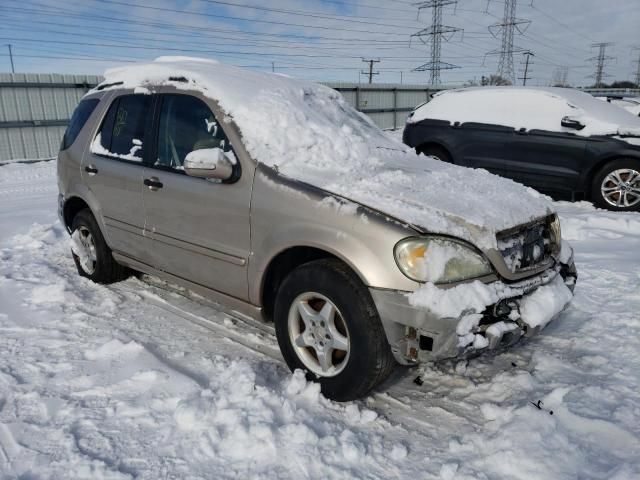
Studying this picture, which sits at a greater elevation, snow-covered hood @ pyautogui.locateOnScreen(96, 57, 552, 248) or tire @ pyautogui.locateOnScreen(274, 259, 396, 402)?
snow-covered hood @ pyautogui.locateOnScreen(96, 57, 552, 248)

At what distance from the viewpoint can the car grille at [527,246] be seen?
268 cm

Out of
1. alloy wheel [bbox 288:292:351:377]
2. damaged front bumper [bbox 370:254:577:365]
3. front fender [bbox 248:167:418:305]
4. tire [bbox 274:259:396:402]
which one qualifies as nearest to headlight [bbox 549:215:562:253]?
damaged front bumper [bbox 370:254:577:365]

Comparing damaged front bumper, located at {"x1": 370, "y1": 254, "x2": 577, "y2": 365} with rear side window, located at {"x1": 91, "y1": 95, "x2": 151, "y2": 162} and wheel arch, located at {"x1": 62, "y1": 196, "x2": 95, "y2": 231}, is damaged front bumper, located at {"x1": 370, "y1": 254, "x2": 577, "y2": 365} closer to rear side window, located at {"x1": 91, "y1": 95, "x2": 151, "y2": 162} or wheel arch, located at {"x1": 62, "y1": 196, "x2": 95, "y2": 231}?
rear side window, located at {"x1": 91, "y1": 95, "x2": 151, "y2": 162}

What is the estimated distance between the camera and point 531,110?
7617 mm

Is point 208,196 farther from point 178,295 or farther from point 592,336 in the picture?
point 592,336

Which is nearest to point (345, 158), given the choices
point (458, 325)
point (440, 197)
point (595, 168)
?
point (440, 197)

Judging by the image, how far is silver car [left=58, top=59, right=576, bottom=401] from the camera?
2.47 meters

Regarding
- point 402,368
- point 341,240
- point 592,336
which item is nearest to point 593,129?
point 592,336

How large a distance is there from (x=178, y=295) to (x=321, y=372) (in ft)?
6.31

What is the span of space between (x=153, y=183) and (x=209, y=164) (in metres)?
0.79

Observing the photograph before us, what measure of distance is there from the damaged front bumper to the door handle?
1827mm

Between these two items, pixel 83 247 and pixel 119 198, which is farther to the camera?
pixel 83 247

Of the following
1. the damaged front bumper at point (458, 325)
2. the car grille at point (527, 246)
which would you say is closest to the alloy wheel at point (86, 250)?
the damaged front bumper at point (458, 325)

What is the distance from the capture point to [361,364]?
8.48ft
